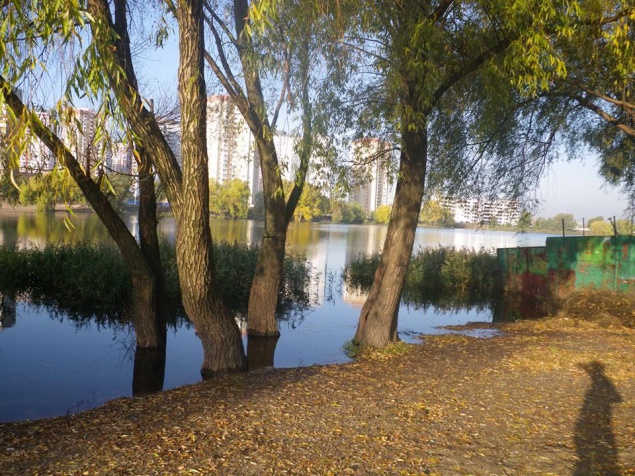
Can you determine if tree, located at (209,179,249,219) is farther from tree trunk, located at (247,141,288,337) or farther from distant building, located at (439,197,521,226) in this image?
tree trunk, located at (247,141,288,337)

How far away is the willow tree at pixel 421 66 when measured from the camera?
802 centimetres

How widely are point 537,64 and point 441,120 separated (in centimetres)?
439

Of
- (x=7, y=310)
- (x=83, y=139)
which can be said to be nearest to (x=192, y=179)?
(x=83, y=139)

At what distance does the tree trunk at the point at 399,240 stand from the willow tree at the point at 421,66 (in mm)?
14

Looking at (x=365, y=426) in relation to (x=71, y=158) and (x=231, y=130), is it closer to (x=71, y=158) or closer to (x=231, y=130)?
(x=71, y=158)

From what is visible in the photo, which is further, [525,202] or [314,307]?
[314,307]

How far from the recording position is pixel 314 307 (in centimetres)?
1662

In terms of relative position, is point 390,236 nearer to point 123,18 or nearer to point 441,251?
point 123,18

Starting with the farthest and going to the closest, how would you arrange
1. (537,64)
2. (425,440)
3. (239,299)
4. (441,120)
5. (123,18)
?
(239,299) → (441,120) → (123,18) → (537,64) → (425,440)

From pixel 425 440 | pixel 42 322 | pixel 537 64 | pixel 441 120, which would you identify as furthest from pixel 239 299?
pixel 425 440

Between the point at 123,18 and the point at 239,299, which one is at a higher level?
the point at 123,18

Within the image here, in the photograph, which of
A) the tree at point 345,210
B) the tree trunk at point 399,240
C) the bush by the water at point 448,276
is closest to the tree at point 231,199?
the tree at point 345,210

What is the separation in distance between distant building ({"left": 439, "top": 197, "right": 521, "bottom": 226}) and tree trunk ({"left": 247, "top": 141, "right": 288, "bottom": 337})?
537 centimetres

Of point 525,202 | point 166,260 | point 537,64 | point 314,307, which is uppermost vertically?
point 537,64
